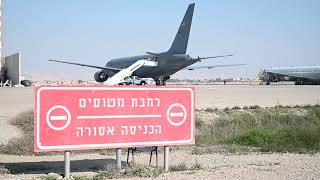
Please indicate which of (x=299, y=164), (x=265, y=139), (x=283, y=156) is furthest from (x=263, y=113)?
(x=299, y=164)

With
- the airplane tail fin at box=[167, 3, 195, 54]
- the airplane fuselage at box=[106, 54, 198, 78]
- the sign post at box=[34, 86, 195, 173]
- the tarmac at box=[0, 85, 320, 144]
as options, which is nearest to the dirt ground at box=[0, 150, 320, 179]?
the sign post at box=[34, 86, 195, 173]

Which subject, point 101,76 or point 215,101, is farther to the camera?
point 101,76

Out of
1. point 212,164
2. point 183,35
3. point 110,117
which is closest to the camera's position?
point 110,117

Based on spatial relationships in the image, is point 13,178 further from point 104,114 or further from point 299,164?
point 299,164

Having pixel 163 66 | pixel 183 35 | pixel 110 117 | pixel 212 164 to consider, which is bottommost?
pixel 212 164

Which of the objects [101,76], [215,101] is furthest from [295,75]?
[215,101]

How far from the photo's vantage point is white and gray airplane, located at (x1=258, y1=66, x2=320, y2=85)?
304 feet

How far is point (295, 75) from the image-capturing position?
95562 mm

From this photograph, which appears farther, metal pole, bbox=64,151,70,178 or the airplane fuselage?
the airplane fuselage

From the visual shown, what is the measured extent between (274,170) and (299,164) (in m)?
1.04

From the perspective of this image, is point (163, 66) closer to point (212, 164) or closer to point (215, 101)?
point (215, 101)

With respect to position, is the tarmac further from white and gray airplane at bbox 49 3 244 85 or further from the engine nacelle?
the engine nacelle

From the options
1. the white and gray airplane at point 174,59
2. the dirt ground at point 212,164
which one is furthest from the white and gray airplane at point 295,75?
the dirt ground at point 212,164

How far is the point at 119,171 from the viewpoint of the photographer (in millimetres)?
8945
